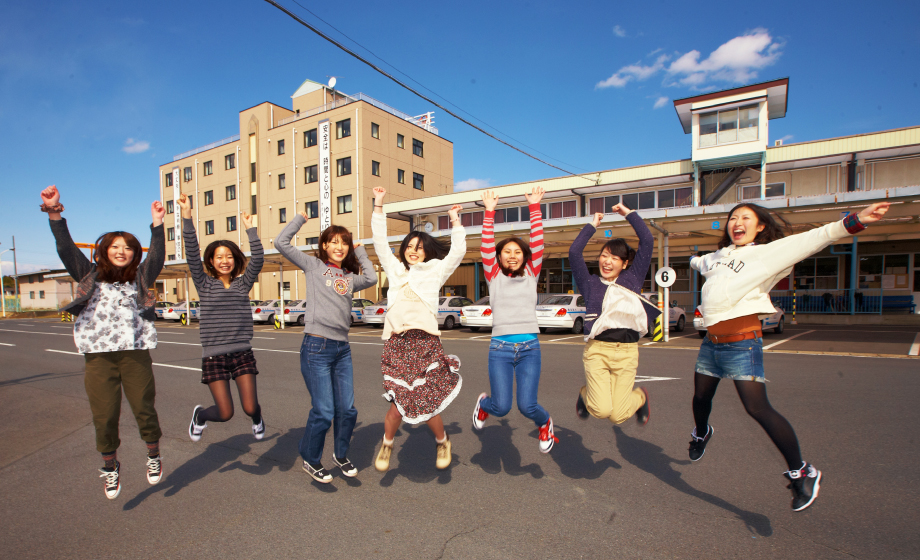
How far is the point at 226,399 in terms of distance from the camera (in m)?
3.84

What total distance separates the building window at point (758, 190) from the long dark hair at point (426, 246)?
23.2 meters

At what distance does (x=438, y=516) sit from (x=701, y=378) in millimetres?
1983

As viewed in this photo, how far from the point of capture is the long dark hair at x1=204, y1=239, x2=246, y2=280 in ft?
13.0

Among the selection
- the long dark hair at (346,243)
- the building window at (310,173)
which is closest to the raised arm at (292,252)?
the long dark hair at (346,243)

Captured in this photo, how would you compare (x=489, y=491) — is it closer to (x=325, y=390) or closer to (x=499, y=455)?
(x=499, y=455)

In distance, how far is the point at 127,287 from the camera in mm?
3482

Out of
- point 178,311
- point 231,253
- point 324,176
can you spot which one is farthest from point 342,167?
point 231,253

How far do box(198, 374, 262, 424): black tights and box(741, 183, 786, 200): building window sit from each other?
2425 cm

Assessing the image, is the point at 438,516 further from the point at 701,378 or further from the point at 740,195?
the point at 740,195

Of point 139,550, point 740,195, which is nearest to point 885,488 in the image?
point 139,550

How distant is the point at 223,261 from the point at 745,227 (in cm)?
388

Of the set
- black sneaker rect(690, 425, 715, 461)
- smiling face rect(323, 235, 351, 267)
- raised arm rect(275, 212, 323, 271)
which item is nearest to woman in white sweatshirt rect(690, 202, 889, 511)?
black sneaker rect(690, 425, 715, 461)

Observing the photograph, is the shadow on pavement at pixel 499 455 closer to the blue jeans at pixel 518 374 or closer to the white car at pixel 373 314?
the blue jeans at pixel 518 374

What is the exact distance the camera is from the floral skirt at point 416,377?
11.4ft
